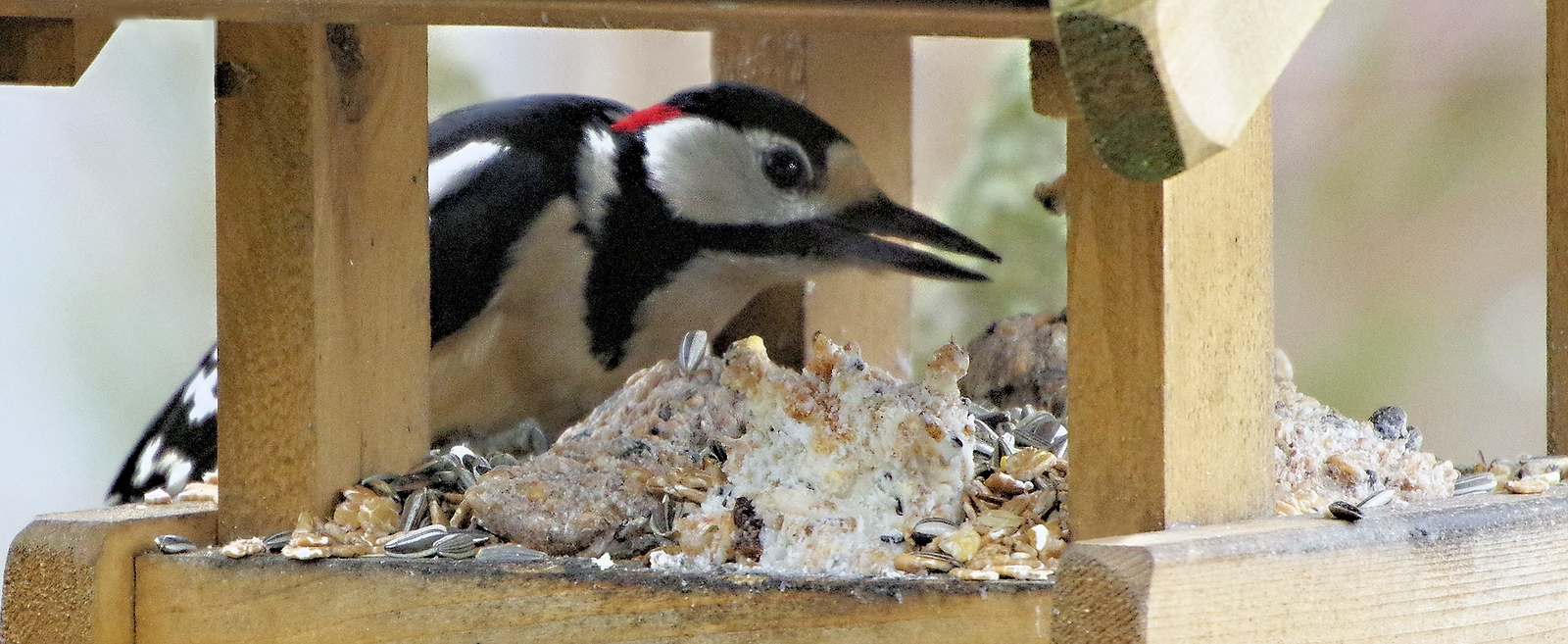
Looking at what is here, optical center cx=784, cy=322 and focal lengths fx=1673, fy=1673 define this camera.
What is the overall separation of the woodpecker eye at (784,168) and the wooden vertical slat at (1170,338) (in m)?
1.35

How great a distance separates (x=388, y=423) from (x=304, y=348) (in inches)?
6.2

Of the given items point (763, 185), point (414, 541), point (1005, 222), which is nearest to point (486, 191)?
point (763, 185)

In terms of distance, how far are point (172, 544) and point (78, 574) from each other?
0.24ft

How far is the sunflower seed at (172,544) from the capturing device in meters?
1.38

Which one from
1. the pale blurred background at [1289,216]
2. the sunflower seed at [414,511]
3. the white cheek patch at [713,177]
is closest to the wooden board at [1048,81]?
A: the sunflower seed at [414,511]

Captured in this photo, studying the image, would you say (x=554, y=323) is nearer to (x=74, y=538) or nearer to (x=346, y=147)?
(x=346, y=147)

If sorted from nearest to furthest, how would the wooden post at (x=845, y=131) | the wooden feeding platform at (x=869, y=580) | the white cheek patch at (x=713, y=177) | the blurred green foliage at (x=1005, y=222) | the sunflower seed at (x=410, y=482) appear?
the wooden feeding platform at (x=869, y=580) → the sunflower seed at (x=410, y=482) → the white cheek patch at (x=713, y=177) → the wooden post at (x=845, y=131) → the blurred green foliage at (x=1005, y=222)

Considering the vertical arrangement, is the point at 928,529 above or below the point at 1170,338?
below

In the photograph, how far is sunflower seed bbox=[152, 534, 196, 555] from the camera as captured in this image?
1382 millimetres

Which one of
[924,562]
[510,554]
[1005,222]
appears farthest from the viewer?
[1005,222]

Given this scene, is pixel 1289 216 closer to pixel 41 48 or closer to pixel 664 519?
pixel 664 519

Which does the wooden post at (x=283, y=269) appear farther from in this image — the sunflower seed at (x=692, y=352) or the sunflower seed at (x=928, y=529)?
the sunflower seed at (x=928, y=529)

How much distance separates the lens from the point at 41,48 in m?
1.42

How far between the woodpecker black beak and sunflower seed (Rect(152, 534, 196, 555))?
1.21 m
